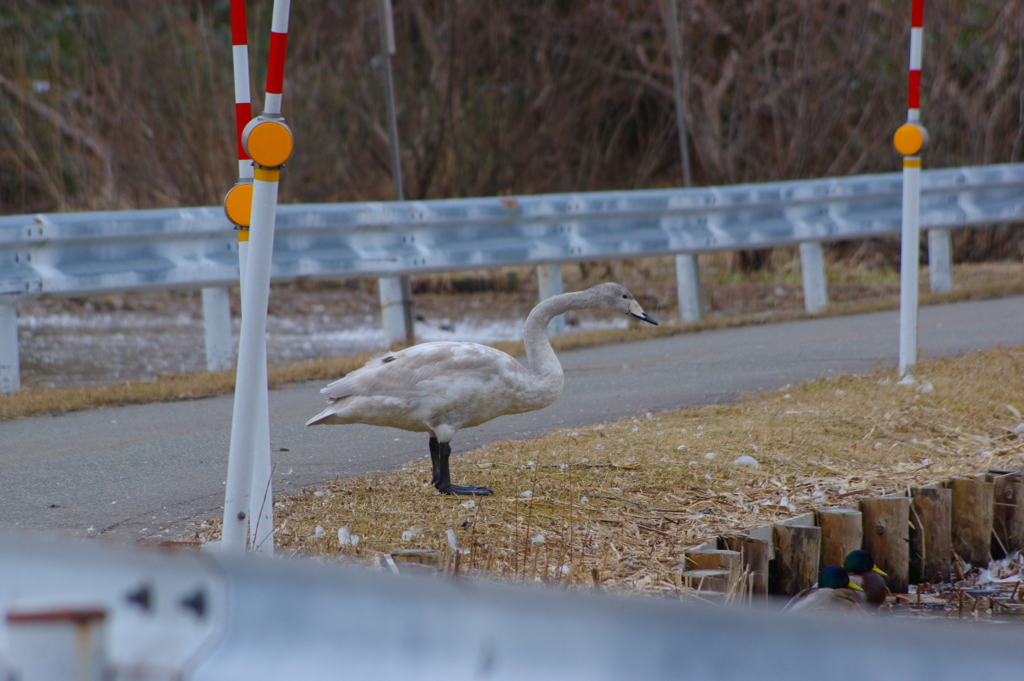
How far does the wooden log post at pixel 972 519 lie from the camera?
5.06 m

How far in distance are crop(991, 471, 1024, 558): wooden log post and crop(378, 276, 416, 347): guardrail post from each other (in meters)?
3.81

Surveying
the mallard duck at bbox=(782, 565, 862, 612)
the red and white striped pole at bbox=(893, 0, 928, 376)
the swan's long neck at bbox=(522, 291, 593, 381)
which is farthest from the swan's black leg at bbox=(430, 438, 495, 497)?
the red and white striped pole at bbox=(893, 0, 928, 376)

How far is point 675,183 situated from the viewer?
16500 mm

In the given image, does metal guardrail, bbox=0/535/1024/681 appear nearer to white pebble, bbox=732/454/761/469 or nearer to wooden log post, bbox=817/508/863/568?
wooden log post, bbox=817/508/863/568

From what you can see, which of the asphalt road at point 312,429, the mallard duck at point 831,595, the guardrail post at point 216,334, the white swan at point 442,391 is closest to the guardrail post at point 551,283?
the asphalt road at point 312,429

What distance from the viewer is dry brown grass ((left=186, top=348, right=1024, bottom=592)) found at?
3940mm

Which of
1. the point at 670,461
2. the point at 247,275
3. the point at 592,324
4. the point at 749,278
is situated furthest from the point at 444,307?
the point at 247,275

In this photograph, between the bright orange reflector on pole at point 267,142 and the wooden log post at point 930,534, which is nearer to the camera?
the bright orange reflector on pole at point 267,142

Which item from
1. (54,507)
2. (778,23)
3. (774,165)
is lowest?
(54,507)

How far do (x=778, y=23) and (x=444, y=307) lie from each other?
243 inches

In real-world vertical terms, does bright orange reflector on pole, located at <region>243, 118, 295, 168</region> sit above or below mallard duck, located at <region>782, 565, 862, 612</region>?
above

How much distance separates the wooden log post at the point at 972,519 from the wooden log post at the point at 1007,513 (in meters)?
0.09

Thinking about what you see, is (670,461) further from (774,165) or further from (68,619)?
(774,165)

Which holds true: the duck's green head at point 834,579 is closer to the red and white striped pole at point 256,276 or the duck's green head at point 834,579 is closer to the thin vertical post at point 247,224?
the thin vertical post at point 247,224
